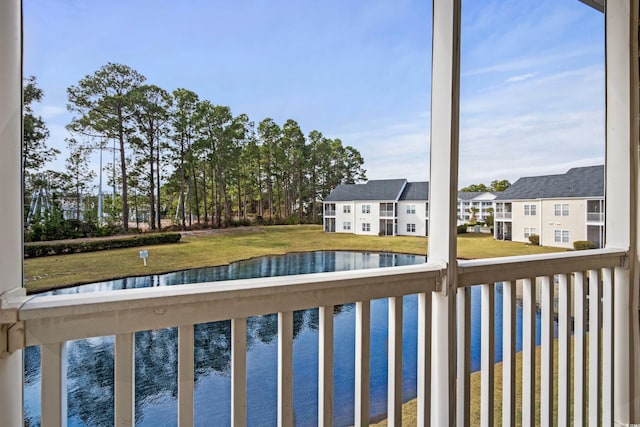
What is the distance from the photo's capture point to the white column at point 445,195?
51.1 inches

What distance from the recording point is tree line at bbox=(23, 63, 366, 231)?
0.91 meters

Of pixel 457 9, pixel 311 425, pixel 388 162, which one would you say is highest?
pixel 457 9

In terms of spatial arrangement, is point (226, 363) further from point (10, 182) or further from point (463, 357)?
point (463, 357)

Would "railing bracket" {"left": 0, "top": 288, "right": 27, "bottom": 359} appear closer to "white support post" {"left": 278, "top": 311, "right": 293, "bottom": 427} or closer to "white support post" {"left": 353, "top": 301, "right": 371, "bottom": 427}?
"white support post" {"left": 278, "top": 311, "right": 293, "bottom": 427}

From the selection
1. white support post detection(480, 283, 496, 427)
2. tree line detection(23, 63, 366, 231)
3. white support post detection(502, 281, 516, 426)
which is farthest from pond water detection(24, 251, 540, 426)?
white support post detection(502, 281, 516, 426)

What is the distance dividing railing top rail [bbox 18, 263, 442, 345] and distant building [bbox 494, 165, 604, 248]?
589 millimetres

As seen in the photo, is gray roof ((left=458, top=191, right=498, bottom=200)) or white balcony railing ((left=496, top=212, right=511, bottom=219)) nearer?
gray roof ((left=458, top=191, right=498, bottom=200))

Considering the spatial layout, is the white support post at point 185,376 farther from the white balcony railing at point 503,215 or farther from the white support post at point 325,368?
the white balcony railing at point 503,215

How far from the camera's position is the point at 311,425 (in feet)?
3.74

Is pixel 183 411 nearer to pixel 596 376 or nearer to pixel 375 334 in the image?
pixel 375 334

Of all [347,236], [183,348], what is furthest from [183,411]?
[347,236]

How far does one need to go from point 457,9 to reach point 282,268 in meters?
1.07

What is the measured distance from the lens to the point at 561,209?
1.66 meters

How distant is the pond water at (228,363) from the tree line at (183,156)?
16 cm
